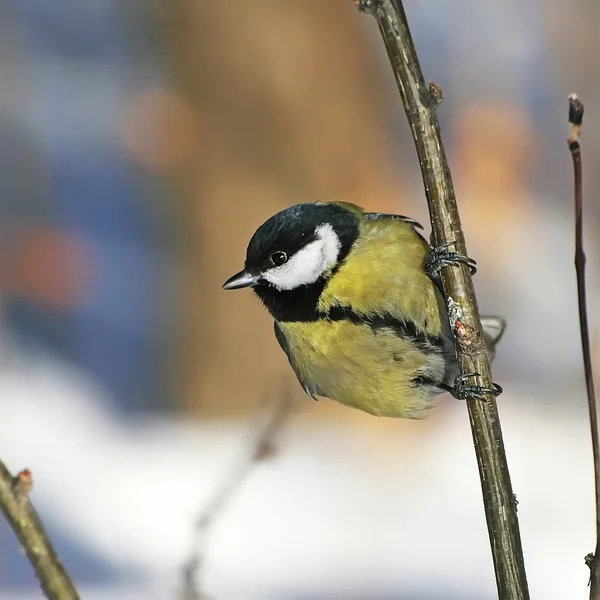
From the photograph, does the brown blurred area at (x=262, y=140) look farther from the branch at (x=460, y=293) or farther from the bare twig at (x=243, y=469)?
the branch at (x=460, y=293)

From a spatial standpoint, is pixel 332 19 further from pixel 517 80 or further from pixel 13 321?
pixel 13 321

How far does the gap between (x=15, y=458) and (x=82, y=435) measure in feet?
0.42

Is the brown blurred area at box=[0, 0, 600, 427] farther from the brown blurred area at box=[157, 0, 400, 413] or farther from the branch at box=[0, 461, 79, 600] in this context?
the branch at box=[0, 461, 79, 600]

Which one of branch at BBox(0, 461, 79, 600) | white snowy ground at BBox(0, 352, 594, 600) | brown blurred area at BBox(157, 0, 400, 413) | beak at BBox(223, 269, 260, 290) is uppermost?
brown blurred area at BBox(157, 0, 400, 413)

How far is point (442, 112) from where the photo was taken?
149cm

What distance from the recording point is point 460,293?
49cm

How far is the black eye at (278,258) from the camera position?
66cm

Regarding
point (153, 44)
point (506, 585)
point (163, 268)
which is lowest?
point (506, 585)

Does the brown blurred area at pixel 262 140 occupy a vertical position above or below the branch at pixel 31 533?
above

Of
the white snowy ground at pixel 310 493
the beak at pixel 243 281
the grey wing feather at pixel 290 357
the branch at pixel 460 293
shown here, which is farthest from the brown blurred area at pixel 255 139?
the branch at pixel 460 293

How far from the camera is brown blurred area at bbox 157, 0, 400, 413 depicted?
56.7 inches

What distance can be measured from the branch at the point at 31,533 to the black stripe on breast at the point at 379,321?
1.24ft

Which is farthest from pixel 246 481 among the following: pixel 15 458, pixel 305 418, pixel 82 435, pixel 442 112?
pixel 442 112

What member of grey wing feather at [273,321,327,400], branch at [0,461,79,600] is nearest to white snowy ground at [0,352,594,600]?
grey wing feather at [273,321,327,400]
